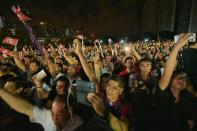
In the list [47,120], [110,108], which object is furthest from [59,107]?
[110,108]

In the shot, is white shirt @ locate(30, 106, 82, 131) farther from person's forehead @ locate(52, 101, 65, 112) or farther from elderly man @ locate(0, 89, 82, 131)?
person's forehead @ locate(52, 101, 65, 112)

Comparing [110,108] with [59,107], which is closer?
[59,107]

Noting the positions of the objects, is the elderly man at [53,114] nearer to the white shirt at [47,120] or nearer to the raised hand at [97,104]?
the white shirt at [47,120]

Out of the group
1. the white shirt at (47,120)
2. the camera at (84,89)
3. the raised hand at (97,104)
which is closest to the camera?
the raised hand at (97,104)

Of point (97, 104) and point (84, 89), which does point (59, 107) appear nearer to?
point (97, 104)

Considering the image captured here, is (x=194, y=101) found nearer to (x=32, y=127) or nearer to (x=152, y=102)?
(x=152, y=102)

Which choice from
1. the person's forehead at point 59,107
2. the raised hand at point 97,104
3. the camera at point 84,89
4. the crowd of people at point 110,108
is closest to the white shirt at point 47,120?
the crowd of people at point 110,108

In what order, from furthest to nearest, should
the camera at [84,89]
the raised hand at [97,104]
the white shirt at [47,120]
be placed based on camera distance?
the camera at [84,89] → the white shirt at [47,120] → the raised hand at [97,104]

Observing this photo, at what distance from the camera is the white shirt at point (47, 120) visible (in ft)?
11.1

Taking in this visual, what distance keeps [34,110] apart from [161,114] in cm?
141

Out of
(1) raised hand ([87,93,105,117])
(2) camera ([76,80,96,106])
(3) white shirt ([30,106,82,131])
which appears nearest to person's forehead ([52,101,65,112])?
(3) white shirt ([30,106,82,131])

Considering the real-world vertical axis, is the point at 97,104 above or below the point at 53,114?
above

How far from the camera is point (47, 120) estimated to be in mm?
3578

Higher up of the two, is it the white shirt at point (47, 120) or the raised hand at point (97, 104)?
the raised hand at point (97, 104)
